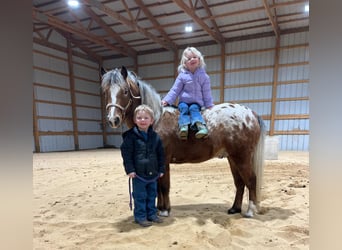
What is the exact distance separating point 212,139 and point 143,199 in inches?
31.7

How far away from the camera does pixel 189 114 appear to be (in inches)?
88.4

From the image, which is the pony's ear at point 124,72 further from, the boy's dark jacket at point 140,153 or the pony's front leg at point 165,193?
the pony's front leg at point 165,193

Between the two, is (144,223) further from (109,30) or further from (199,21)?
(109,30)

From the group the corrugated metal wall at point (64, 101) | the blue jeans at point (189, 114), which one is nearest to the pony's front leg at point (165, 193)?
the blue jeans at point (189, 114)

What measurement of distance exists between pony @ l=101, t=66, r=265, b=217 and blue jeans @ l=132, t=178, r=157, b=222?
0.59 ft

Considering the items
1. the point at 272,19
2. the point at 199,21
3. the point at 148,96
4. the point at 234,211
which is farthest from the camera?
the point at 199,21

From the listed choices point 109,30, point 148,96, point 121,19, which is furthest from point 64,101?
point 148,96

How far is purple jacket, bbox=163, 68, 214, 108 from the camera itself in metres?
2.28

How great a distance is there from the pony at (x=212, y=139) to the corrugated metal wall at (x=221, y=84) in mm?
8204

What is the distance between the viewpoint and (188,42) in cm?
1155

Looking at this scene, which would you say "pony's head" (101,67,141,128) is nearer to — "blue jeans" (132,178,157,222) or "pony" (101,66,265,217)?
"pony" (101,66,265,217)
